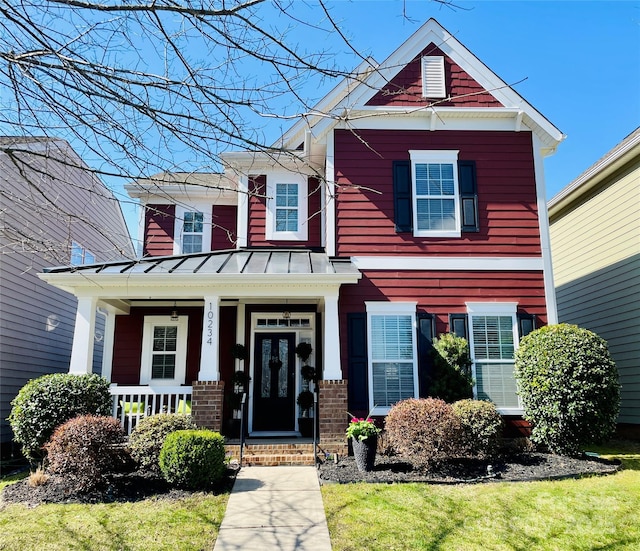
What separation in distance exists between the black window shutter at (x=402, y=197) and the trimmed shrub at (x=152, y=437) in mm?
5480

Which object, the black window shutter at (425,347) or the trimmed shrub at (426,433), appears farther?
the black window shutter at (425,347)

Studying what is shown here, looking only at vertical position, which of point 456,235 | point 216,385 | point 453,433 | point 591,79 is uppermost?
point 591,79

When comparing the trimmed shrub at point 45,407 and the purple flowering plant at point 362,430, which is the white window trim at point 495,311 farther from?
the trimmed shrub at point 45,407

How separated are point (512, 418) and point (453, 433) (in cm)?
264

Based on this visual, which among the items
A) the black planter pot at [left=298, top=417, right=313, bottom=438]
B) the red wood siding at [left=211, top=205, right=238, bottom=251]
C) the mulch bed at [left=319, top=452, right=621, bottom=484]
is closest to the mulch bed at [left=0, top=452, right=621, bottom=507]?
the mulch bed at [left=319, top=452, right=621, bottom=484]

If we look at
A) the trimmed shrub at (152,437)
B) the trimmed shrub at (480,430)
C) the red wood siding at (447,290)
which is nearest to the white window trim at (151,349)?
the trimmed shrub at (152,437)

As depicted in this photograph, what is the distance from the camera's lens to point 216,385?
879 cm

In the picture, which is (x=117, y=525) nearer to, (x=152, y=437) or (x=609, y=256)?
(x=152, y=437)

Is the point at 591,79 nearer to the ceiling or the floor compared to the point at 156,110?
nearer to the ceiling

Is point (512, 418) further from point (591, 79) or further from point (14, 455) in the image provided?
point (14, 455)

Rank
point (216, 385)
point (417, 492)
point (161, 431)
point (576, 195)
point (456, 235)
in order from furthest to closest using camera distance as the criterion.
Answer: point (576, 195), point (456, 235), point (216, 385), point (161, 431), point (417, 492)

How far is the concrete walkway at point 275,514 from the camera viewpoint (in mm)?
5320

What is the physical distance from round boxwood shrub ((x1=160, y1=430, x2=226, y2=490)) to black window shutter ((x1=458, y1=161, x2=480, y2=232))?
6.39 m

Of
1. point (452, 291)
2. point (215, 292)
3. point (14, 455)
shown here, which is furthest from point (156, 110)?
point (14, 455)
